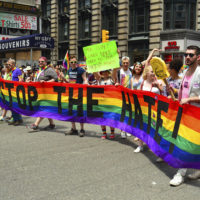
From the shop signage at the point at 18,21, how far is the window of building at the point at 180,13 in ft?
36.7

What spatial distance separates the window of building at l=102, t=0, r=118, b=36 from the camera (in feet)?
88.5

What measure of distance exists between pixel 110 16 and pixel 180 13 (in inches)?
266

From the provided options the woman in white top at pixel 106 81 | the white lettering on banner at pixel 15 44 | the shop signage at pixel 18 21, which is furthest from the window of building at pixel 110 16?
the woman in white top at pixel 106 81

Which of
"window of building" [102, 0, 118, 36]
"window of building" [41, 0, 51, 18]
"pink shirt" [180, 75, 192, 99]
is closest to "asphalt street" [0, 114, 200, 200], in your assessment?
"pink shirt" [180, 75, 192, 99]

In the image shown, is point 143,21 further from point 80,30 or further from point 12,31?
point 12,31

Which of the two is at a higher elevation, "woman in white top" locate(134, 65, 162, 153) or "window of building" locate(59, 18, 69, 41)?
"window of building" locate(59, 18, 69, 41)

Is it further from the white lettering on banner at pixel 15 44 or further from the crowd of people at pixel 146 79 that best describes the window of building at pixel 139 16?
the crowd of people at pixel 146 79

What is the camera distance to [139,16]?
994 inches

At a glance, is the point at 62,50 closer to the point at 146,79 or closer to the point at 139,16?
the point at 139,16

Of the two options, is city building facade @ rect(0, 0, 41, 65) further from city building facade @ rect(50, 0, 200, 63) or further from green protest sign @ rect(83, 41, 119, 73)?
green protest sign @ rect(83, 41, 119, 73)

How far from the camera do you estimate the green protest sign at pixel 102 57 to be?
6548 mm

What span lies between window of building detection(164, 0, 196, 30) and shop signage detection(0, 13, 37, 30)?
36.7 feet

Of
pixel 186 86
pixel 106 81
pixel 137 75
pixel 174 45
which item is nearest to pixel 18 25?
pixel 174 45

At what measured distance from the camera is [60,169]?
189 inches
